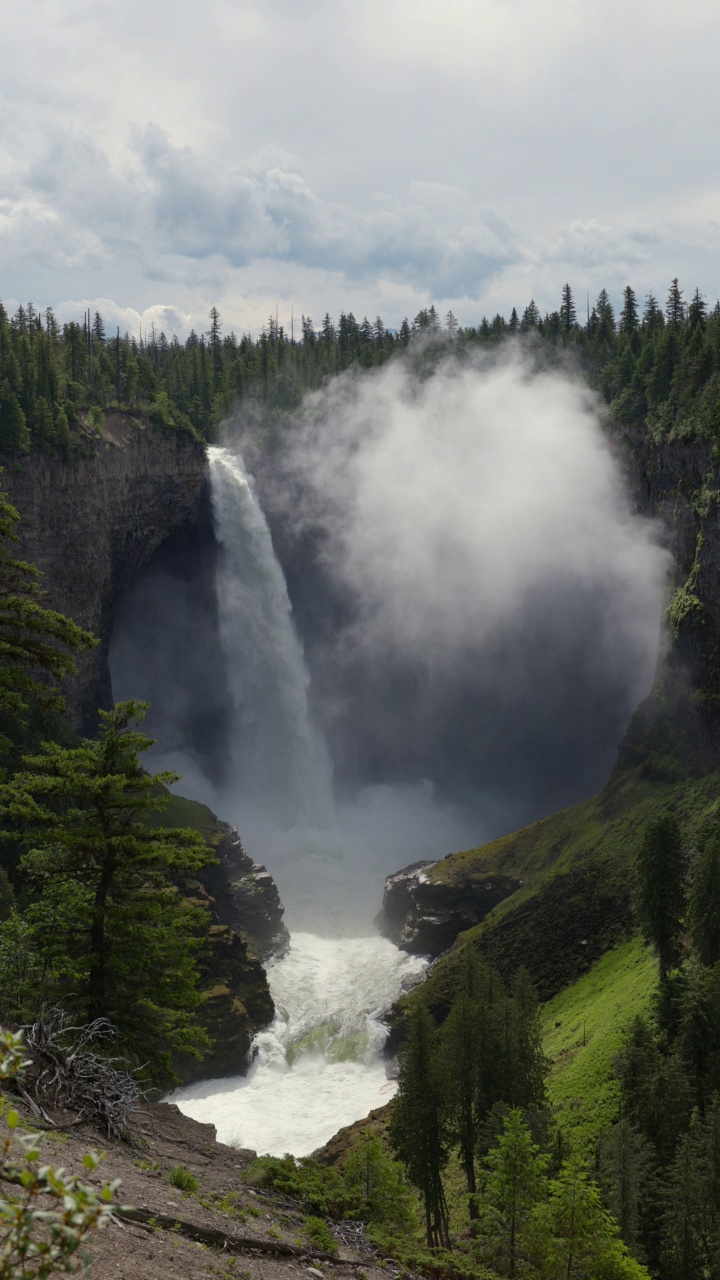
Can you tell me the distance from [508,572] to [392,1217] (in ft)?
328

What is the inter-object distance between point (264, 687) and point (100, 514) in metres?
29.4

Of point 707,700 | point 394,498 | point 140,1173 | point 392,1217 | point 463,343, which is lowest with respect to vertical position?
point 392,1217

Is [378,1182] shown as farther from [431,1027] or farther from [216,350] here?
[216,350]

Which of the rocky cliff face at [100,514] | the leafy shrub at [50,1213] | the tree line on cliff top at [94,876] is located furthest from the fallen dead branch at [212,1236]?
the rocky cliff face at [100,514]

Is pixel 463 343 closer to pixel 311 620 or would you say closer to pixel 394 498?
pixel 394 498

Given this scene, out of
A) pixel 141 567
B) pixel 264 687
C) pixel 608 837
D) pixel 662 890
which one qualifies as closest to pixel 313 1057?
pixel 608 837

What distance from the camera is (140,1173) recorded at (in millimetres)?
16344

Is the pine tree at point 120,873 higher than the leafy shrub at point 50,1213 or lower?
higher

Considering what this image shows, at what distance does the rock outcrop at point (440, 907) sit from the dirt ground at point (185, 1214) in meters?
59.7

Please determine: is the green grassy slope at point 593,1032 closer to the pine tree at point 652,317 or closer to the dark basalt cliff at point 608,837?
the dark basalt cliff at point 608,837

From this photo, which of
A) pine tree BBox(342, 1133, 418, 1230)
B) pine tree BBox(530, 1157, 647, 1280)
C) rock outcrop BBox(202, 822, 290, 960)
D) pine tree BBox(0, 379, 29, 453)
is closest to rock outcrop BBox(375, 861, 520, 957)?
rock outcrop BBox(202, 822, 290, 960)

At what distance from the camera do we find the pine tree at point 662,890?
47.9 m

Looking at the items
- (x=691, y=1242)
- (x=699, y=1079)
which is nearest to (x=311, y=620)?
(x=699, y=1079)

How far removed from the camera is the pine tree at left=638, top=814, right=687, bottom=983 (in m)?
47.9
